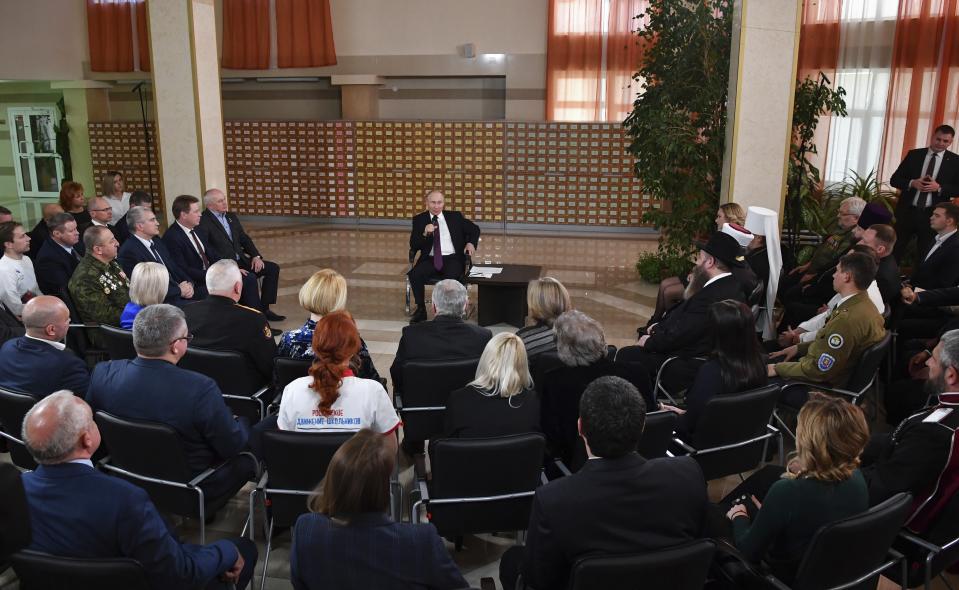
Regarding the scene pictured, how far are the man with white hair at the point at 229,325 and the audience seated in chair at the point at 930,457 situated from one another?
3326 millimetres

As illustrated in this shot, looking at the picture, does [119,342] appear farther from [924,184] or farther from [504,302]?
[924,184]

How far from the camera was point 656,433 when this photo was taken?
11.3ft

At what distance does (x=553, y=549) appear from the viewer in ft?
7.75

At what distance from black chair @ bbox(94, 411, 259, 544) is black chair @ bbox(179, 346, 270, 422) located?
0.83m

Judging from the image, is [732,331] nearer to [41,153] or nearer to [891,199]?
[891,199]

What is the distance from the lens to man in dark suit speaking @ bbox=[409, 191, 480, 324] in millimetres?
8203

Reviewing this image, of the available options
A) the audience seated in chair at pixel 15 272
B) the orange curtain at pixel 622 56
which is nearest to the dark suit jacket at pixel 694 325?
the audience seated in chair at pixel 15 272

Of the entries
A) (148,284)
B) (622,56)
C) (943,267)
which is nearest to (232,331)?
(148,284)

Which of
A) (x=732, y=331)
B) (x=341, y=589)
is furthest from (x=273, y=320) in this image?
(x=341, y=589)

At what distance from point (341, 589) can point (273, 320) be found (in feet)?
20.5

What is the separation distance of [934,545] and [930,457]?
1.12 feet

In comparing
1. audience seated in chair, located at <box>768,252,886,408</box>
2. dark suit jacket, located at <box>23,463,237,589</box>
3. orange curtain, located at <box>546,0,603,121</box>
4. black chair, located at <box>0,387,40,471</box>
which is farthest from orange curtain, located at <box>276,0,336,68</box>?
dark suit jacket, located at <box>23,463,237,589</box>

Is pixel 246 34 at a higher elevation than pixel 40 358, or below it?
higher

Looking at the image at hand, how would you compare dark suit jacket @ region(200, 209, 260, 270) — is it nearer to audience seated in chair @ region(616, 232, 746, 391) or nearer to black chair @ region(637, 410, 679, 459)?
audience seated in chair @ region(616, 232, 746, 391)
